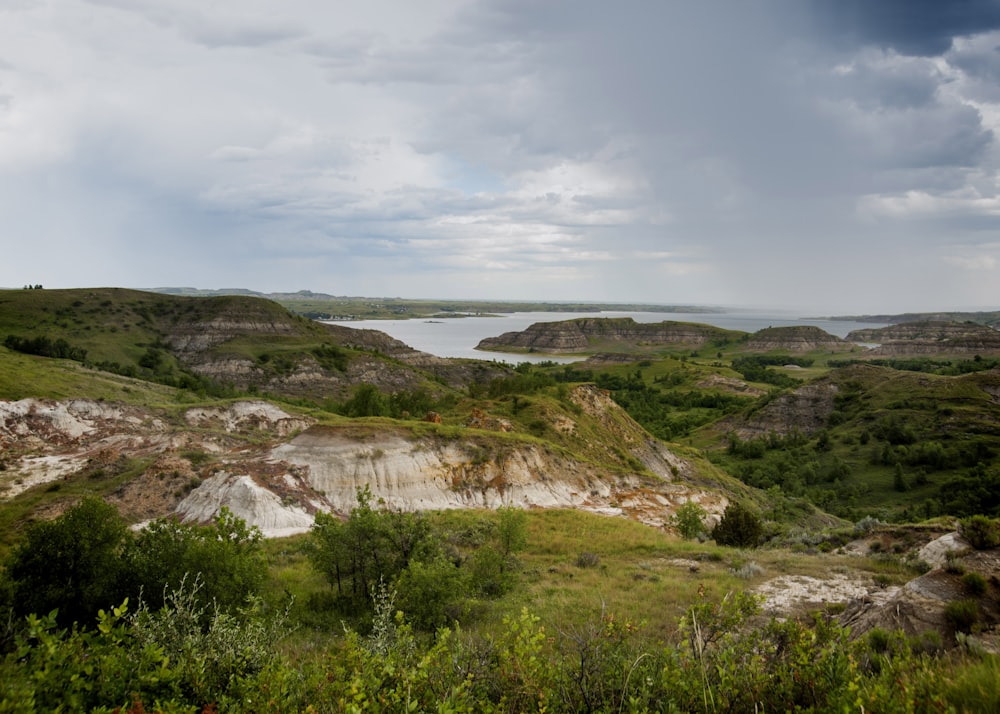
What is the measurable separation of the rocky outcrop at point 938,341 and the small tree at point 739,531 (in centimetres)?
17446

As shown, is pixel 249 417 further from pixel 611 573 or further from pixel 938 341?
pixel 938 341

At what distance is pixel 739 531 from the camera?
25.0 m

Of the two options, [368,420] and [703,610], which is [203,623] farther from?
[368,420]

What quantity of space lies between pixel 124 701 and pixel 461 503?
2873cm

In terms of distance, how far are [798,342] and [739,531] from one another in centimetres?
20035

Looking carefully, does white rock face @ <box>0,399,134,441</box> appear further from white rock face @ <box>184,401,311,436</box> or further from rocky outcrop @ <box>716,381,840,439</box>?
rocky outcrop @ <box>716,381,840,439</box>

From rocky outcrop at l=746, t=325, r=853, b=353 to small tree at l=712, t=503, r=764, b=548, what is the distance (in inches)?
7443

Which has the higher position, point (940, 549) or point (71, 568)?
point (71, 568)

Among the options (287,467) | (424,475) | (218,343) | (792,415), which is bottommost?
(792,415)

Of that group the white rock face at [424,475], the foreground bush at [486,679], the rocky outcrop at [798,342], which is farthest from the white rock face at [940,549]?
the rocky outcrop at [798,342]

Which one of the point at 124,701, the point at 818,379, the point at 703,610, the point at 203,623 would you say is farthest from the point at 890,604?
the point at 818,379

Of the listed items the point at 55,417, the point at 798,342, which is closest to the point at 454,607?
the point at 55,417

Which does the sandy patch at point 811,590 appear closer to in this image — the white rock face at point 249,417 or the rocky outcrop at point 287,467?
the rocky outcrop at point 287,467

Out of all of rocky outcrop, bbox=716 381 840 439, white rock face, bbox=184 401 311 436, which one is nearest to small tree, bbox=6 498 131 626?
white rock face, bbox=184 401 311 436
